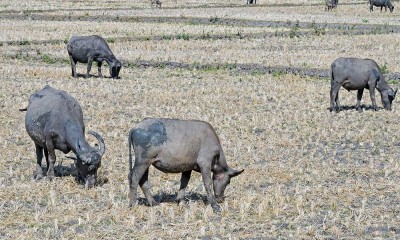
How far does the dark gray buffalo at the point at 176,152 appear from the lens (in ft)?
36.0

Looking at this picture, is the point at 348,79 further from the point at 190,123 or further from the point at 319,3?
the point at 319,3

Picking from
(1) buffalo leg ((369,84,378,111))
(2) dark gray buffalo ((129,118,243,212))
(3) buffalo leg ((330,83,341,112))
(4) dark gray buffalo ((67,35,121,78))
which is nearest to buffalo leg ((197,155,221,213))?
(2) dark gray buffalo ((129,118,243,212))

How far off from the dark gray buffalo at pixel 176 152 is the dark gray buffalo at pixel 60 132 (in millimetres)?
1495

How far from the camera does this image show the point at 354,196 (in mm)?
12211

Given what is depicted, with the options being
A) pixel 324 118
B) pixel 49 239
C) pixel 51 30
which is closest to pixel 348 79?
pixel 324 118

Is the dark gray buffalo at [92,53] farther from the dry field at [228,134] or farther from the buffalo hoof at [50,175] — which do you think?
the buffalo hoof at [50,175]

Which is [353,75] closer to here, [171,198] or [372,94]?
[372,94]

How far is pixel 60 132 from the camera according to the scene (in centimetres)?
1297

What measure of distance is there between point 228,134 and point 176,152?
6.41 meters

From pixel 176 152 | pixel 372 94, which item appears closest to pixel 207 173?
pixel 176 152

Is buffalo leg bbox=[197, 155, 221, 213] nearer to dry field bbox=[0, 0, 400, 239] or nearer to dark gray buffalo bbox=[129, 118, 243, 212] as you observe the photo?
dark gray buffalo bbox=[129, 118, 243, 212]

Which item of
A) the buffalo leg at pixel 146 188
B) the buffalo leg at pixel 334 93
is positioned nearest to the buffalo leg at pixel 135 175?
the buffalo leg at pixel 146 188

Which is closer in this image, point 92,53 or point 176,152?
point 176,152

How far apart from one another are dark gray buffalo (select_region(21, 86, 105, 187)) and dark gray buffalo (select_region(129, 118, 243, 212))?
1495 millimetres
